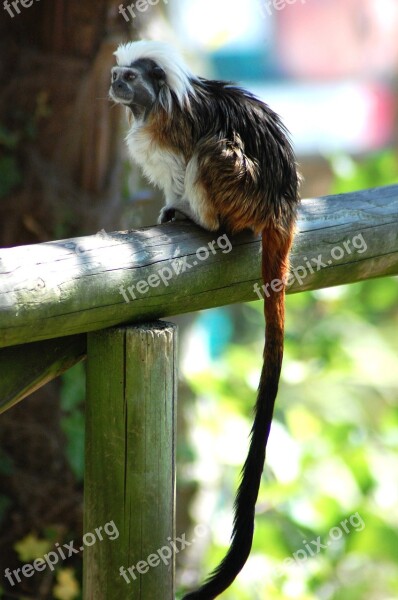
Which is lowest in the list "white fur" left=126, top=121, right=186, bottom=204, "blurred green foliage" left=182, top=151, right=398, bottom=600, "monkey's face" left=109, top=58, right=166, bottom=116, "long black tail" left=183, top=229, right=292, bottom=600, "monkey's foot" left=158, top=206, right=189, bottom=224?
"blurred green foliage" left=182, top=151, right=398, bottom=600

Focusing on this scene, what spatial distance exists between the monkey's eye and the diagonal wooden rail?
55cm

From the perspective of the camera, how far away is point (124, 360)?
2.18m

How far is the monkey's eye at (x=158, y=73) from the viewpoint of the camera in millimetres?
2773

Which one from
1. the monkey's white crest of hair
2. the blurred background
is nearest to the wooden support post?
the monkey's white crest of hair

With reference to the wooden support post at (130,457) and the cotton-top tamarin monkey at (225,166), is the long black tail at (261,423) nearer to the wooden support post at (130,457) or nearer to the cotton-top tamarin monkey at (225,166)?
the cotton-top tamarin monkey at (225,166)

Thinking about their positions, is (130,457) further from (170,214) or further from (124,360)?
(170,214)

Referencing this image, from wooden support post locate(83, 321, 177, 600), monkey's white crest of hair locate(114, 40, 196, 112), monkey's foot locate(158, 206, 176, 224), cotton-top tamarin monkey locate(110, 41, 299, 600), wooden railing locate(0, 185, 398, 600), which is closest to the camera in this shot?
wooden railing locate(0, 185, 398, 600)

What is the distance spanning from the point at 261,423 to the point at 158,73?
1.18 metres

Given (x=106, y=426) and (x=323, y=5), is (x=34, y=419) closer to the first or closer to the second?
(x=106, y=426)

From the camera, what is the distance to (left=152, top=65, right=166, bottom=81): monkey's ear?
9.09 ft

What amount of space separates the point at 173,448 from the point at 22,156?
1.88 m

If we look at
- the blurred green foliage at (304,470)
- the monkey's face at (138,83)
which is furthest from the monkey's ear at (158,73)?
the blurred green foliage at (304,470)

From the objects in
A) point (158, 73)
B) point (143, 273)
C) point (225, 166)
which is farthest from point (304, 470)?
point (143, 273)

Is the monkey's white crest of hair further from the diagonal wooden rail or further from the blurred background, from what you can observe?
the blurred background
